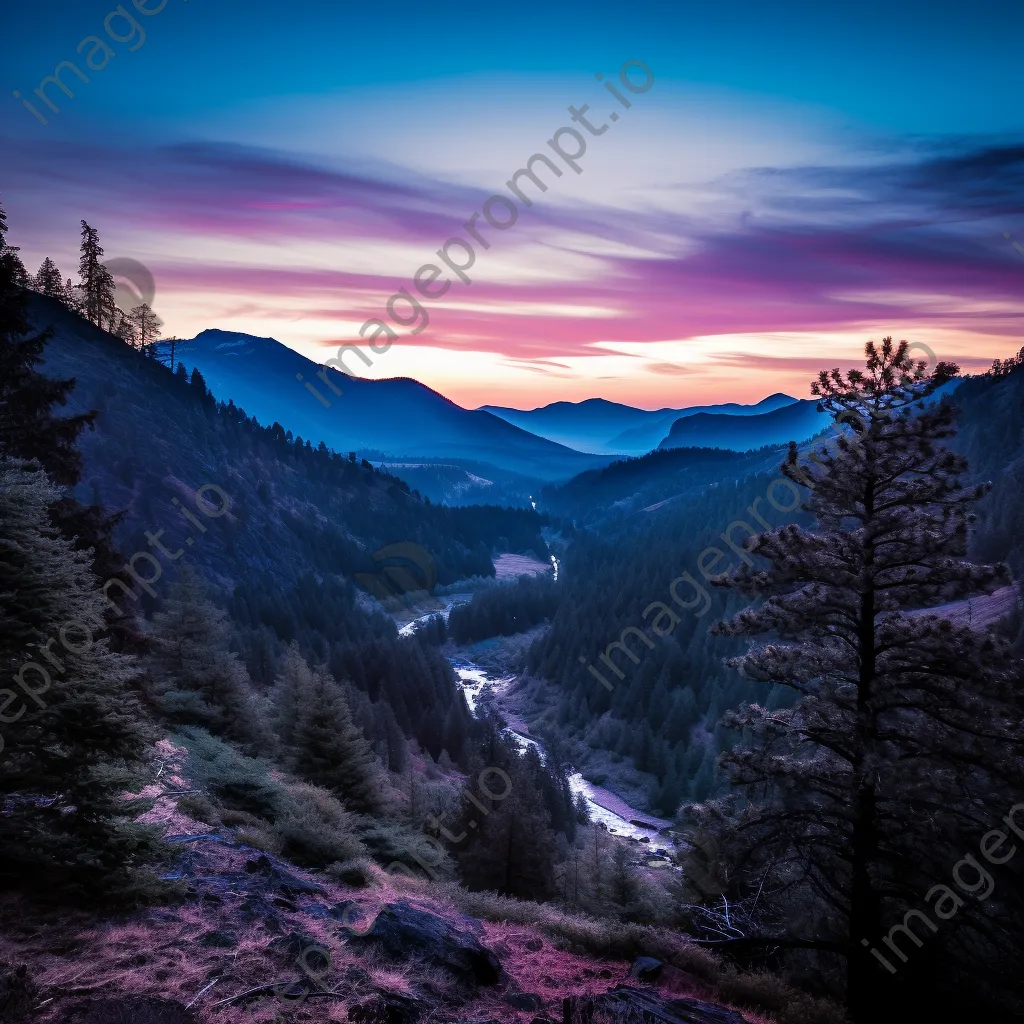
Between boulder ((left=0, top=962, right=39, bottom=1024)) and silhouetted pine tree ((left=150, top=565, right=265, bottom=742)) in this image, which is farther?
silhouetted pine tree ((left=150, top=565, right=265, bottom=742))

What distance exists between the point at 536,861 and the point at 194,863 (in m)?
17.1

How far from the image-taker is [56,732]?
8.94 meters

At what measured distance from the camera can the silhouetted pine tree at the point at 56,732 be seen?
880 centimetres

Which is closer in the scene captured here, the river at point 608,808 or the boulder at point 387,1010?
the boulder at point 387,1010

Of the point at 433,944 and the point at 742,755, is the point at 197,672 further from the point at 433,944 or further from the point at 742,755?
the point at 742,755

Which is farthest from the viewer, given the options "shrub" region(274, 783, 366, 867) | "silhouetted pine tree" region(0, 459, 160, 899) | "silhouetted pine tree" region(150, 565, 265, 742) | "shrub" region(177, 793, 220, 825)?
"silhouetted pine tree" region(150, 565, 265, 742)

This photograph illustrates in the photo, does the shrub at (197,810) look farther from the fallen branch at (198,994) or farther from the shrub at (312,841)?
the fallen branch at (198,994)

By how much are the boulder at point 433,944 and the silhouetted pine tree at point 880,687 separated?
188 inches

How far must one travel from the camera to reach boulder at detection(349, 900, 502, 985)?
34.4 feet

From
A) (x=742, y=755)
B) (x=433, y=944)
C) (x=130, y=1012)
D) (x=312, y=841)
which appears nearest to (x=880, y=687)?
(x=742, y=755)

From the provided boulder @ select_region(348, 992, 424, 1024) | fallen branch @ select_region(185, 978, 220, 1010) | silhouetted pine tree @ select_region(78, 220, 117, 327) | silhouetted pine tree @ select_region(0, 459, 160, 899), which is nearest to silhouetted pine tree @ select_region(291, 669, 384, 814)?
silhouetted pine tree @ select_region(0, 459, 160, 899)

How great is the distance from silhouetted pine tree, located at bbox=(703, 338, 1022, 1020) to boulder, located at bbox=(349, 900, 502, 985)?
4772 millimetres

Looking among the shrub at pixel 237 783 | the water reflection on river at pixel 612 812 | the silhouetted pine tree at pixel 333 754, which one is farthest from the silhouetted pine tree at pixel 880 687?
the water reflection on river at pixel 612 812

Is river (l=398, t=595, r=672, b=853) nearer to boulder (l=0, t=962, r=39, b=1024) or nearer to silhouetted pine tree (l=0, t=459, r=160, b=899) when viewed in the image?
silhouetted pine tree (l=0, t=459, r=160, b=899)
